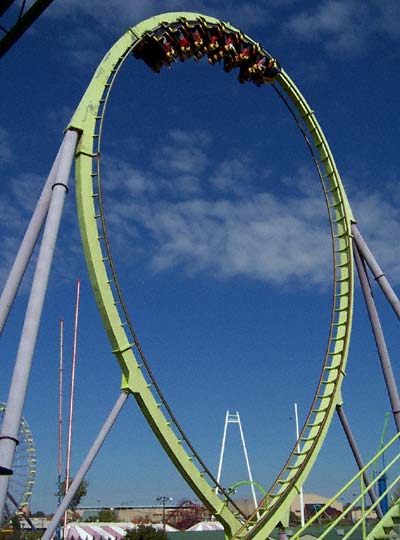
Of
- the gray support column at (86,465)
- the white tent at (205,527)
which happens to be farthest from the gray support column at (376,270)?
the white tent at (205,527)

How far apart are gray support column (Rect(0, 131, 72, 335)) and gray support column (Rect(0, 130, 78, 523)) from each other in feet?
1.24

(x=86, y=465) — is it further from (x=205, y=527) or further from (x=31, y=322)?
(x=205, y=527)

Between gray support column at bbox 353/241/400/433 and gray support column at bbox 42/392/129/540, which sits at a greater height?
gray support column at bbox 353/241/400/433

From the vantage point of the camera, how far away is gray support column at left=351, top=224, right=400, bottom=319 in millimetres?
16000

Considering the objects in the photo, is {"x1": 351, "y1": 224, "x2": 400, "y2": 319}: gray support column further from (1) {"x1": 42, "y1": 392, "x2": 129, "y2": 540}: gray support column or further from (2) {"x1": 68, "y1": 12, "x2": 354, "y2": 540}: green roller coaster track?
(1) {"x1": 42, "y1": 392, "x2": 129, "y2": 540}: gray support column

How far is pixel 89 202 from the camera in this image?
38.6 feet

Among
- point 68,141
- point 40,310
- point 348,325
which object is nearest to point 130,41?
point 68,141

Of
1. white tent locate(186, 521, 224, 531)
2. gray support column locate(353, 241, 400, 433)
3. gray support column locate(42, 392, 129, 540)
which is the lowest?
white tent locate(186, 521, 224, 531)

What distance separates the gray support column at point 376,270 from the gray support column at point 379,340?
133mm

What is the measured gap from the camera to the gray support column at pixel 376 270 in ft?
52.5

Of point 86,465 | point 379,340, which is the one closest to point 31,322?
point 86,465

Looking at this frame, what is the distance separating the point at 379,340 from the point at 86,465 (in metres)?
7.99

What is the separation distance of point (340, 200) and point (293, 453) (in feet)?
21.1

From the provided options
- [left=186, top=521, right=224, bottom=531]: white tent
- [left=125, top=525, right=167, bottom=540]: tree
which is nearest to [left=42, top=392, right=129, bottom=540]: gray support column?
[left=125, top=525, right=167, bottom=540]: tree
